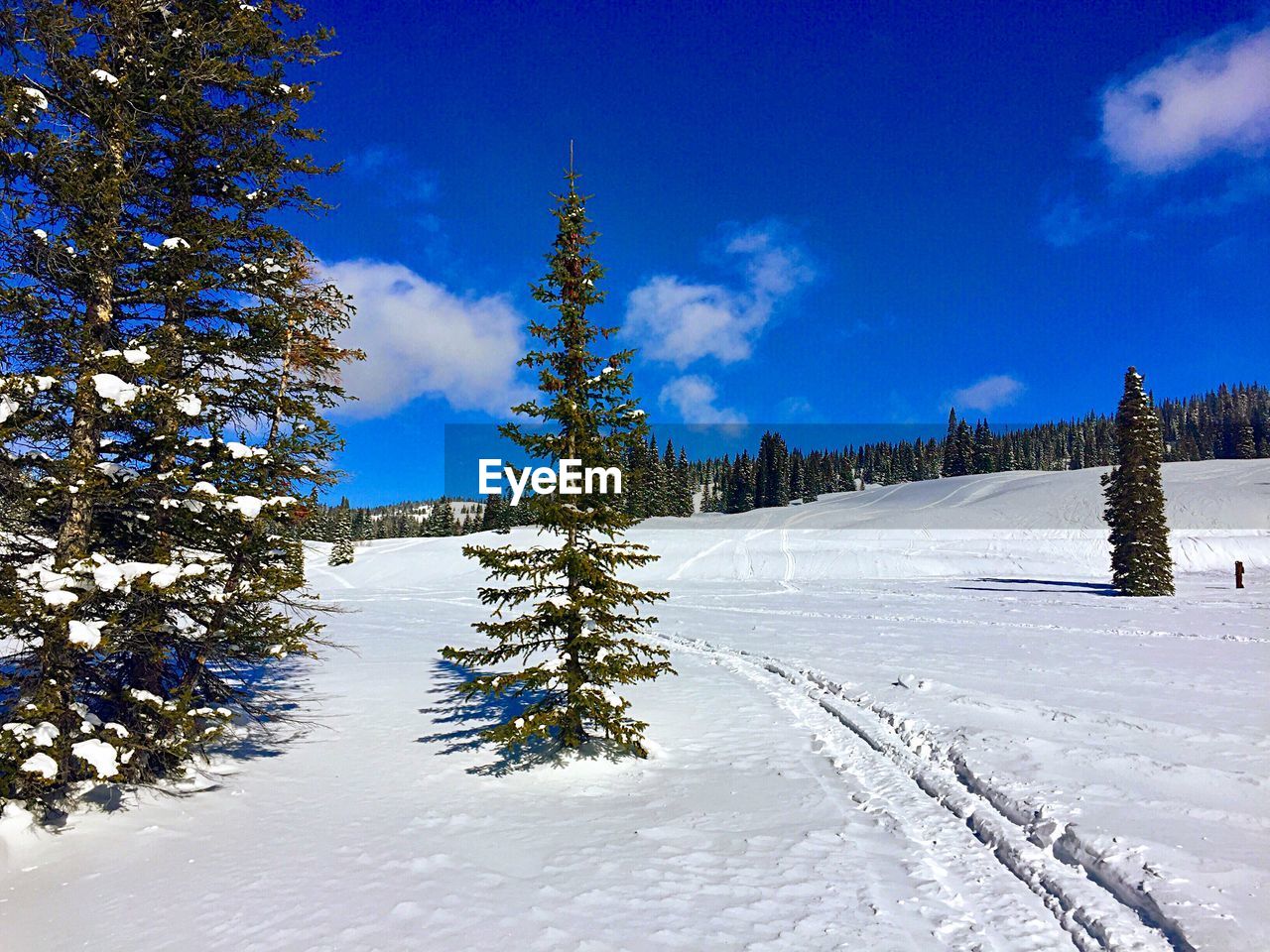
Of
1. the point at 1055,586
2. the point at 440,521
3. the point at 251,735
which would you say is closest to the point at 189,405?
the point at 251,735

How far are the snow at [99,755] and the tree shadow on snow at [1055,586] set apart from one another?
32.7 metres

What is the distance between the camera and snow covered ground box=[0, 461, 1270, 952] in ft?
17.2

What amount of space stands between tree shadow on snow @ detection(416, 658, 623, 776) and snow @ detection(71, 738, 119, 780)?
14.0 feet

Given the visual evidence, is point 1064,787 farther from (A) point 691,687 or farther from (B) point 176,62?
(B) point 176,62

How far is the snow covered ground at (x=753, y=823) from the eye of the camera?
5.23 m

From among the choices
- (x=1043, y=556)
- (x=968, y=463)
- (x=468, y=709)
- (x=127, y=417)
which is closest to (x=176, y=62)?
(x=127, y=417)

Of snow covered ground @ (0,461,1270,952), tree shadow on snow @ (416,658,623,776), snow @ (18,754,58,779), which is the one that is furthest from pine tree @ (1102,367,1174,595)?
snow @ (18,754,58,779)

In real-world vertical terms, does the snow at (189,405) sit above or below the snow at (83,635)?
above

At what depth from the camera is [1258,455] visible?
11344cm

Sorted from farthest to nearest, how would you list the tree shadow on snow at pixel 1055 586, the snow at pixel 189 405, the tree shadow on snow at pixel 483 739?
the tree shadow on snow at pixel 1055 586
the tree shadow on snow at pixel 483 739
the snow at pixel 189 405

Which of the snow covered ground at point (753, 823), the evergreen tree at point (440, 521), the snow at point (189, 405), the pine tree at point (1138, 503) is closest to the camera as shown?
the snow covered ground at point (753, 823)

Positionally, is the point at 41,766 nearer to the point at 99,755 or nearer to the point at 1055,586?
the point at 99,755

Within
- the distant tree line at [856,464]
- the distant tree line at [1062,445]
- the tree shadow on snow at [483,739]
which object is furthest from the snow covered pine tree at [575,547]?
the distant tree line at [1062,445]

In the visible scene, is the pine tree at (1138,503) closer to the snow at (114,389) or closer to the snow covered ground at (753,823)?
the snow covered ground at (753,823)
